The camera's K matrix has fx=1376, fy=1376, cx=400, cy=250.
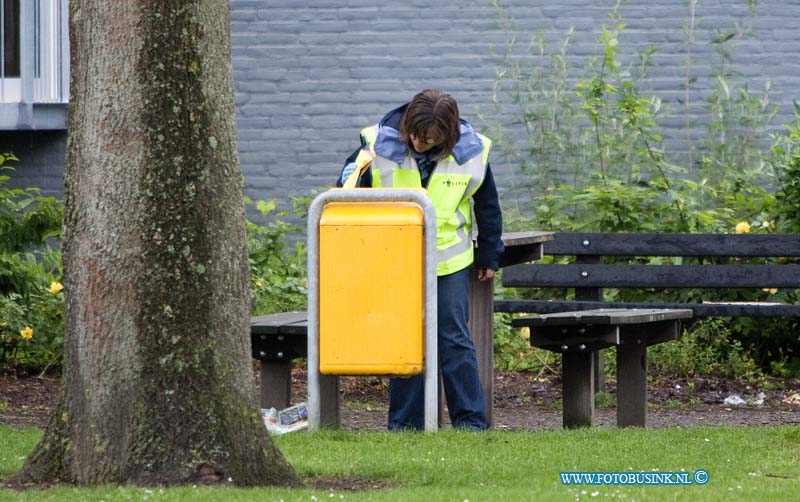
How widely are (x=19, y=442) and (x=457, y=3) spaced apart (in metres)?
7.22

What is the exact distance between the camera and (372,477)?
5277 mm

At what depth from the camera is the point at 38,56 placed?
12.6 m

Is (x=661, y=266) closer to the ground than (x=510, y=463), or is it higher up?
higher up

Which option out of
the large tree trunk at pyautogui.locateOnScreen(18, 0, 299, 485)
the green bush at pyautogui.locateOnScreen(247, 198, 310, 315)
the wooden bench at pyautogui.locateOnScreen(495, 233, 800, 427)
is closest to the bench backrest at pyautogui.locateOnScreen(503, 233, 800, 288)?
the wooden bench at pyautogui.locateOnScreen(495, 233, 800, 427)

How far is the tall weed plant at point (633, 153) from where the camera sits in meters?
10.3

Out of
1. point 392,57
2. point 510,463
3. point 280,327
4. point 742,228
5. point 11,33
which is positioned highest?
point 11,33

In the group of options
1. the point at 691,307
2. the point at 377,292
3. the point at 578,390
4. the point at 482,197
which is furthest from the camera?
the point at 691,307

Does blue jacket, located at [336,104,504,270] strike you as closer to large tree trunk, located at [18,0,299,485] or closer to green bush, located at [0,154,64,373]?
large tree trunk, located at [18,0,299,485]

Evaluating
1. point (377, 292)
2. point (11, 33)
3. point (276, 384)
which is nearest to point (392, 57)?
point (11, 33)

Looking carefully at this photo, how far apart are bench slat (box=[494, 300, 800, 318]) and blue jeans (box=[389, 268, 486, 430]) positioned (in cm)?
234

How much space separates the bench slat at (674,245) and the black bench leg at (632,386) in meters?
1.88

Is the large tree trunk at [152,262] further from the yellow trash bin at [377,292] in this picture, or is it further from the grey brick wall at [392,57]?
the grey brick wall at [392,57]

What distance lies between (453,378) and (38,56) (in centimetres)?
729

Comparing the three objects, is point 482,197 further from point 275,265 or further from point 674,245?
point 275,265
